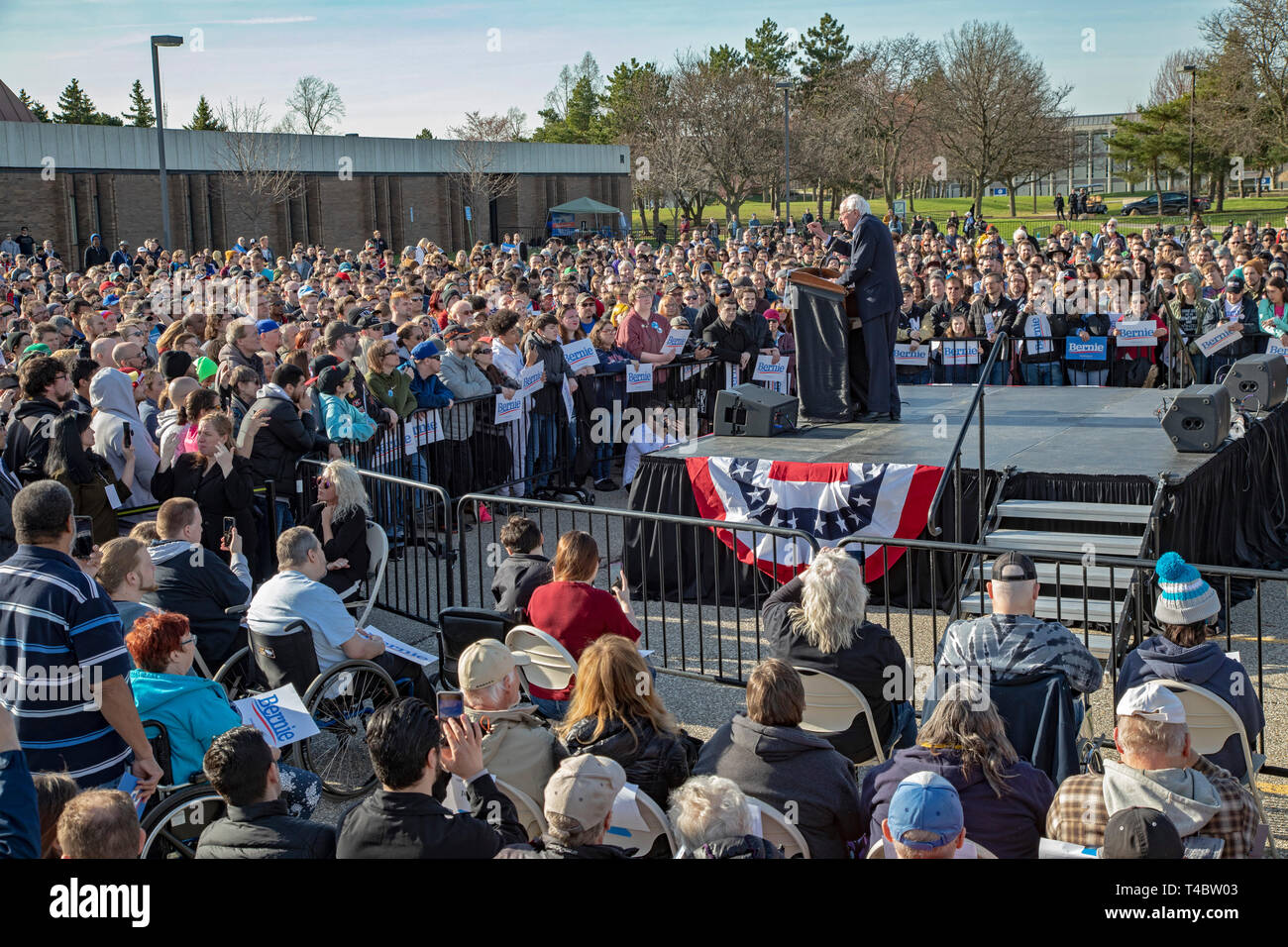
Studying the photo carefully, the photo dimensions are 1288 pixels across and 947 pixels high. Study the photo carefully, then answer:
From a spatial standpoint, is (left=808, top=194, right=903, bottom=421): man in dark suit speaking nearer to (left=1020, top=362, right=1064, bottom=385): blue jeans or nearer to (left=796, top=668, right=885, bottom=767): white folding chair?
(left=1020, top=362, right=1064, bottom=385): blue jeans

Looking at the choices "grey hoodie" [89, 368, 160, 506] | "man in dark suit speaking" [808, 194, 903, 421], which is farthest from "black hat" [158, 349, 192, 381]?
"man in dark suit speaking" [808, 194, 903, 421]

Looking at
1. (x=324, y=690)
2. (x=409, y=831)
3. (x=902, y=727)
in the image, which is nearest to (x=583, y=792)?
(x=409, y=831)

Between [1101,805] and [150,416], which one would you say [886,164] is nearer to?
[150,416]

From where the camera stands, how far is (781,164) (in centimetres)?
6097

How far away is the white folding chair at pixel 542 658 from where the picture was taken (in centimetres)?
655

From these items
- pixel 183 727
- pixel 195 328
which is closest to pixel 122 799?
pixel 183 727

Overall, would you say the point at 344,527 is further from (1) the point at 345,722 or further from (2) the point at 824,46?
(2) the point at 824,46

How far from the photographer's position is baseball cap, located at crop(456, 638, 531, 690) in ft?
17.6

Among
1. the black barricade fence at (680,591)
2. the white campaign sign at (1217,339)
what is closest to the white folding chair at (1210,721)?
the black barricade fence at (680,591)

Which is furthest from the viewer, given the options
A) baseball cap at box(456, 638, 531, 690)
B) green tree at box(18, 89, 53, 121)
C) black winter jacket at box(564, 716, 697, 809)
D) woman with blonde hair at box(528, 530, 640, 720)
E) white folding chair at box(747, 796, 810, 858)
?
green tree at box(18, 89, 53, 121)

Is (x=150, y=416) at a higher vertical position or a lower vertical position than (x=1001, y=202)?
lower

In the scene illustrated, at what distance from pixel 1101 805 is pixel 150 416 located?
8.20 m

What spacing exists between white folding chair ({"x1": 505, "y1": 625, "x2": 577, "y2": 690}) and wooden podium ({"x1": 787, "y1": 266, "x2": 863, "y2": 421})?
5844 millimetres

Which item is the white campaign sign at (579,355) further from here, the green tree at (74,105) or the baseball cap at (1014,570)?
the green tree at (74,105)
